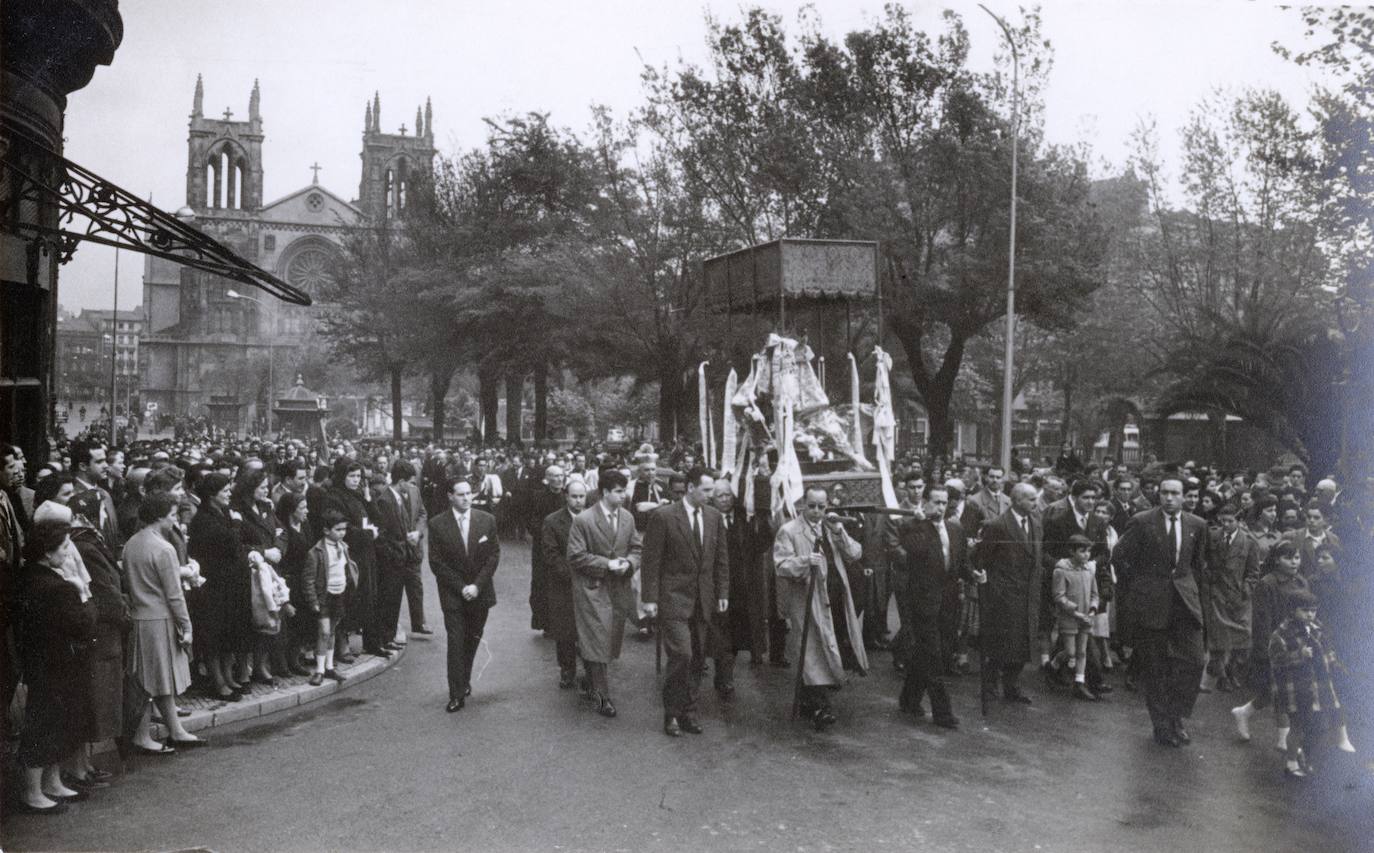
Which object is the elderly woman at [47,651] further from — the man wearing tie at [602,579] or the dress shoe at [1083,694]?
the dress shoe at [1083,694]

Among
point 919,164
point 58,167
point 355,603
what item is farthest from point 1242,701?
point 919,164

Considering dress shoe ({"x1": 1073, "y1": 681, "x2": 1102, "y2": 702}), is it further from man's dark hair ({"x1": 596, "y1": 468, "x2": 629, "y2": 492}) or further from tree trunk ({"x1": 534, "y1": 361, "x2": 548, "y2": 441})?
tree trunk ({"x1": 534, "y1": 361, "x2": 548, "y2": 441})

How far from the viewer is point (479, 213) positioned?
1410 inches

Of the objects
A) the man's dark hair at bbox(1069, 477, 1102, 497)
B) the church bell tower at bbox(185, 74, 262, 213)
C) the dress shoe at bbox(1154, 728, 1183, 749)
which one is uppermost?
the church bell tower at bbox(185, 74, 262, 213)

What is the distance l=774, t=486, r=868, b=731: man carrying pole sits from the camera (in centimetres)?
775

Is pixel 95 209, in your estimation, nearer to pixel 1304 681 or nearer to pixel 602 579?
pixel 602 579

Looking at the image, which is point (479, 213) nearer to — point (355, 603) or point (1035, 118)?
point (1035, 118)

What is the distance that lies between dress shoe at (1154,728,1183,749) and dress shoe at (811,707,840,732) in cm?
226

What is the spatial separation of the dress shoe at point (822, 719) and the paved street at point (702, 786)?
0.10m

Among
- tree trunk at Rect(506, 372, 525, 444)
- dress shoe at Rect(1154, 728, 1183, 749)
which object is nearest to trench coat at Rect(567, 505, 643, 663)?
dress shoe at Rect(1154, 728, 1183, 749)

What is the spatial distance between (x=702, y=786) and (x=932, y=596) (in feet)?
8.59

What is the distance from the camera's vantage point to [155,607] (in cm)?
689

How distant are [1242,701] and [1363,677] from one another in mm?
2516

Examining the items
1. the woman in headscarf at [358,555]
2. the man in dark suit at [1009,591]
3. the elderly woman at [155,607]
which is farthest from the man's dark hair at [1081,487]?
the elderly woman at [155,607]
